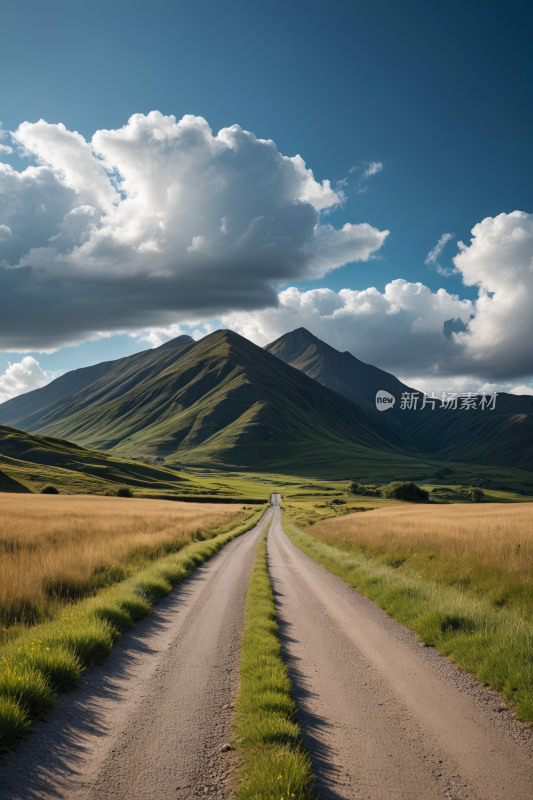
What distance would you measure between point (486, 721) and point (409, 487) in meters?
120

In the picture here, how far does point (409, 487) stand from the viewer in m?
119

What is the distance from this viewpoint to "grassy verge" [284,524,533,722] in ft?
25.6

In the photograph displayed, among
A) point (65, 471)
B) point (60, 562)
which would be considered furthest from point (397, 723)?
point (65, 471)

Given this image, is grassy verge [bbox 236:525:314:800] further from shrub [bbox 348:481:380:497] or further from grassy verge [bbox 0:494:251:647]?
shrub [bbox 348:481:380:497]

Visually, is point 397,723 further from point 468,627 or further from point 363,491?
point 363,491

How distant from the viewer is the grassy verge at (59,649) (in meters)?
6.34

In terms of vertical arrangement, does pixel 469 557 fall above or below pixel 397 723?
above

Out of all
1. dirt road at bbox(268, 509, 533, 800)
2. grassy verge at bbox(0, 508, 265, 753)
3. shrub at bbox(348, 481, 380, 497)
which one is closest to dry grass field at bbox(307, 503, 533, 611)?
dirt road at bbox(268, 509, 533, 800)

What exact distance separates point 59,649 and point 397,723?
21.2 feet

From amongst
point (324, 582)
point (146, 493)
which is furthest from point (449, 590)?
point (146, 493)

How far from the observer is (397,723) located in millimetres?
6770

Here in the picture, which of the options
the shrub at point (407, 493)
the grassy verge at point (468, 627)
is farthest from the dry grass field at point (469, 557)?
the shrub at point (407, 493)

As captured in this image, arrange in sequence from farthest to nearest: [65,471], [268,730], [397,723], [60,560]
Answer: [65,471]
[60,560]
[397,723]
[268,730]

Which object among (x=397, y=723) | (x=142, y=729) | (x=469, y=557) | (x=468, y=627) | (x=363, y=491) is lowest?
(x=363, y=491)
